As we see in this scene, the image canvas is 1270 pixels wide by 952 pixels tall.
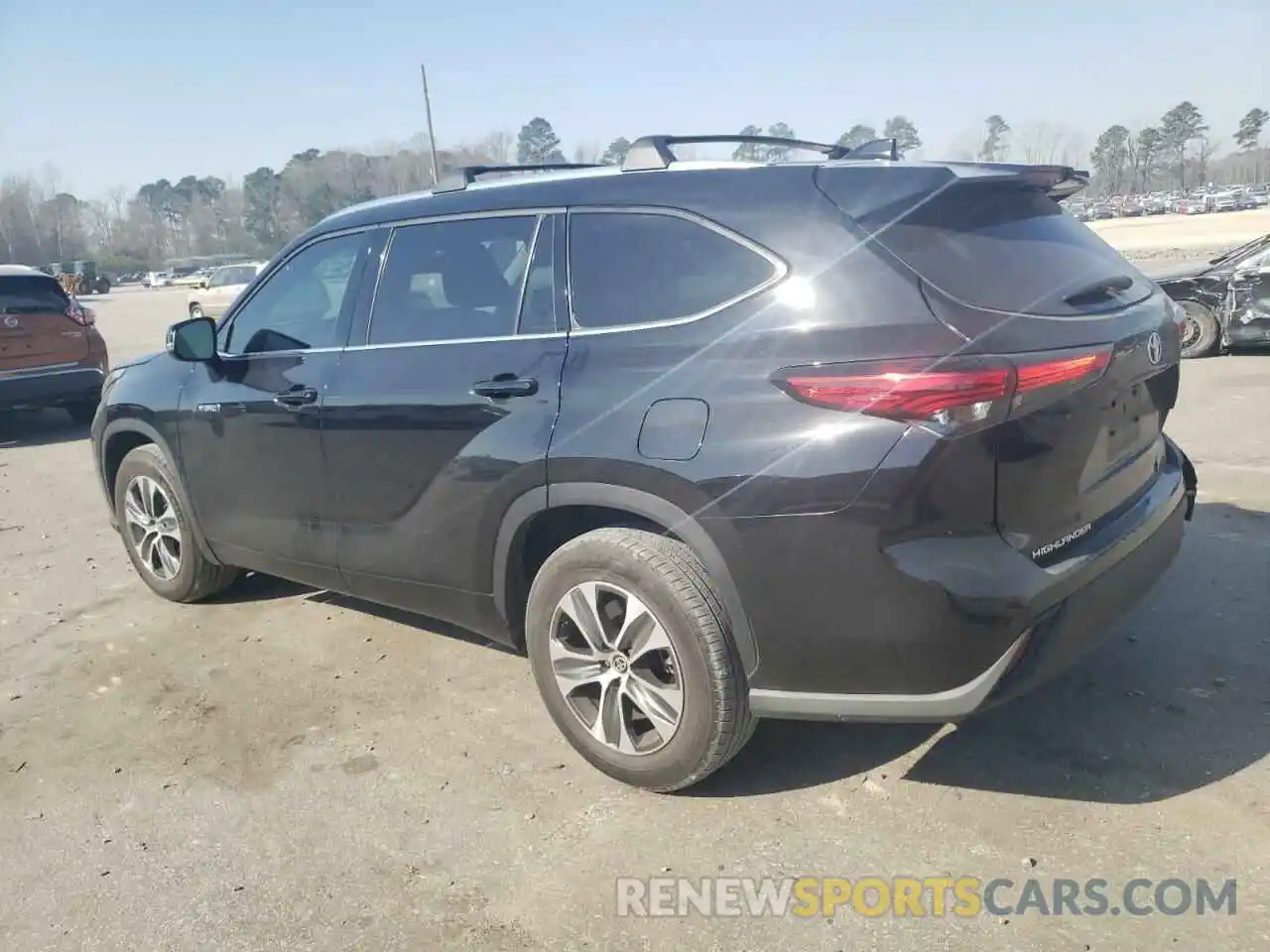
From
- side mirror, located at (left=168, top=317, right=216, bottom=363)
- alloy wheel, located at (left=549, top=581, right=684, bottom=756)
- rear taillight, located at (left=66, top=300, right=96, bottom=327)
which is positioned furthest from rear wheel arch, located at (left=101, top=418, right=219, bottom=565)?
rear taillight, located at (left=66, top=300, right=96, bottom=327)

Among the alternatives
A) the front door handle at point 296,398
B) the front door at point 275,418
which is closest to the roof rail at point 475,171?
the front door at point 275,418

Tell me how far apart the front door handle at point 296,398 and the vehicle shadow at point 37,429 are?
7.82 meters

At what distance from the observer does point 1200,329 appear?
11.1 m

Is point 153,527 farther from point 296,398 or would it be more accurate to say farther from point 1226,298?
point 1226,298

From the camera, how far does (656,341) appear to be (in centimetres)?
296

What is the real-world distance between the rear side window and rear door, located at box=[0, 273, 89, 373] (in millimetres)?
9040

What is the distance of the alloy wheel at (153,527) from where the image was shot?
5004 mm

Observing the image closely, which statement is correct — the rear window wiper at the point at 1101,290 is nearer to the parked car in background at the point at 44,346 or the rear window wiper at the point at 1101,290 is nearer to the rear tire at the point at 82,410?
the parked car in background at the point at 44,346

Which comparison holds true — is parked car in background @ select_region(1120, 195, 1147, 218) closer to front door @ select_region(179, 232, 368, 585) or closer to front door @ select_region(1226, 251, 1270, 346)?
front door @ select_region(1226, 251, 1270, 346)

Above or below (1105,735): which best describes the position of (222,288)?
above

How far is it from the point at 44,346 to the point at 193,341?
7.16 metres

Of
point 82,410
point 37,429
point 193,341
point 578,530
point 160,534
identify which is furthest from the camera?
point 37,429

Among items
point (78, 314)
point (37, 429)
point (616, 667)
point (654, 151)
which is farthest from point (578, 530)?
point (37, 429)

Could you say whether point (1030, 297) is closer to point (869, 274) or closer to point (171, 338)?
A: point (869, 274)
